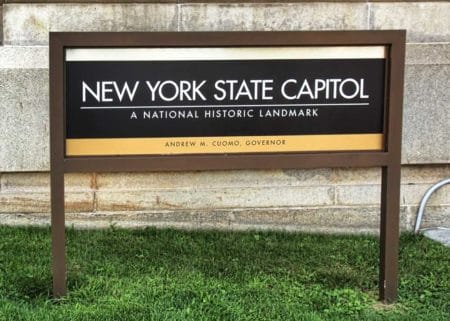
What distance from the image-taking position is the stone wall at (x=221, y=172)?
5.73 m

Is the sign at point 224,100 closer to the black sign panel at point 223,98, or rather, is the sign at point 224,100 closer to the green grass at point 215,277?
the black sign panel at point 223,98

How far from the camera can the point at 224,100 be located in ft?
13.3

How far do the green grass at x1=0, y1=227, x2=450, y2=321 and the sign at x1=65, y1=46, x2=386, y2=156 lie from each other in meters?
0.89

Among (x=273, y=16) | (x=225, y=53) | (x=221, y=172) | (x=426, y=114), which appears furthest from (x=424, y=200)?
(x=225, y=53)

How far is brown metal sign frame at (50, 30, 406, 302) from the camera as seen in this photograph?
3.85 m

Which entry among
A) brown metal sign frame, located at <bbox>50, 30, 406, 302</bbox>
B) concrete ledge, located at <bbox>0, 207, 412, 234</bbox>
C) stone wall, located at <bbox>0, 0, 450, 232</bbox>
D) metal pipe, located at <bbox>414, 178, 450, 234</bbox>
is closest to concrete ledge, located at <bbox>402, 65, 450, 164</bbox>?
stone wall, located at <bbox>0, 0, 450, 232</bbox>

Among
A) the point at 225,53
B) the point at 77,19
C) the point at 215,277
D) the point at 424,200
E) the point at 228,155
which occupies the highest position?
the point at 77,19

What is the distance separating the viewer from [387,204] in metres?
4.21

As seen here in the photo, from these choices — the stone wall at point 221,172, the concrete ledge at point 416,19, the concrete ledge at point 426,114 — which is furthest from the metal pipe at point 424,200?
the concrete ledge at point 416,19

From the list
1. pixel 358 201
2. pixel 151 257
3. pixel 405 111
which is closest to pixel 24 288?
pixel 151 257

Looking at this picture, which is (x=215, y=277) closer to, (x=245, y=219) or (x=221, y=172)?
(x=245, y=219)

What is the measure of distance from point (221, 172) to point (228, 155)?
197 centimetres

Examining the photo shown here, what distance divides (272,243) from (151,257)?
1.05 metres

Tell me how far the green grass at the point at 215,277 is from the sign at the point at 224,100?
2.92 feet
